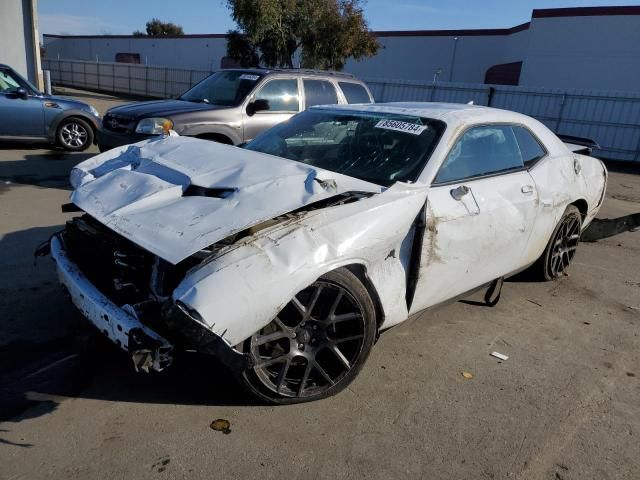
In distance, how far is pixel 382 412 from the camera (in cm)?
296

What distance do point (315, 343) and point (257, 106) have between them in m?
5.46

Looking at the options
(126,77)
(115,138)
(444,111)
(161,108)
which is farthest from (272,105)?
(126,77)

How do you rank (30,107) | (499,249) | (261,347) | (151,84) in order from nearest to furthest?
(261,347), (499,249), (30,107), (151,84)

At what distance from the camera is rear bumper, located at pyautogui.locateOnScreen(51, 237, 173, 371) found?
243 centimetres

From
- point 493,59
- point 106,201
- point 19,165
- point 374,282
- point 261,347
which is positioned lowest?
point 19,165

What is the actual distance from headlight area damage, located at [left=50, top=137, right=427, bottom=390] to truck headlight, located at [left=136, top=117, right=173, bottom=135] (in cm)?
388

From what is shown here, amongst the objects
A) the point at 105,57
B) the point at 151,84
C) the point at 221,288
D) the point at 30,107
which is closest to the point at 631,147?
the point at 30,107

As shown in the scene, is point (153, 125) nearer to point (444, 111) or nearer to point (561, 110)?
point (444, 111)

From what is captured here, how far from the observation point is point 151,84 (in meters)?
30.1

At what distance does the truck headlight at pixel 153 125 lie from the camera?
721cm

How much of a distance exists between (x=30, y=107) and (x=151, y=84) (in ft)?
71.1

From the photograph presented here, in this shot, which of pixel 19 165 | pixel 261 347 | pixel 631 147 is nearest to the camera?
pixel 261 347

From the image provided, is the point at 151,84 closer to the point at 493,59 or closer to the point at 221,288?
the point at 493,59

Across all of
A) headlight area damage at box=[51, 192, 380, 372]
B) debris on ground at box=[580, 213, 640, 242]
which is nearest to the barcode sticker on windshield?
headlight area damage at box=[51, 192, 380, 372]
